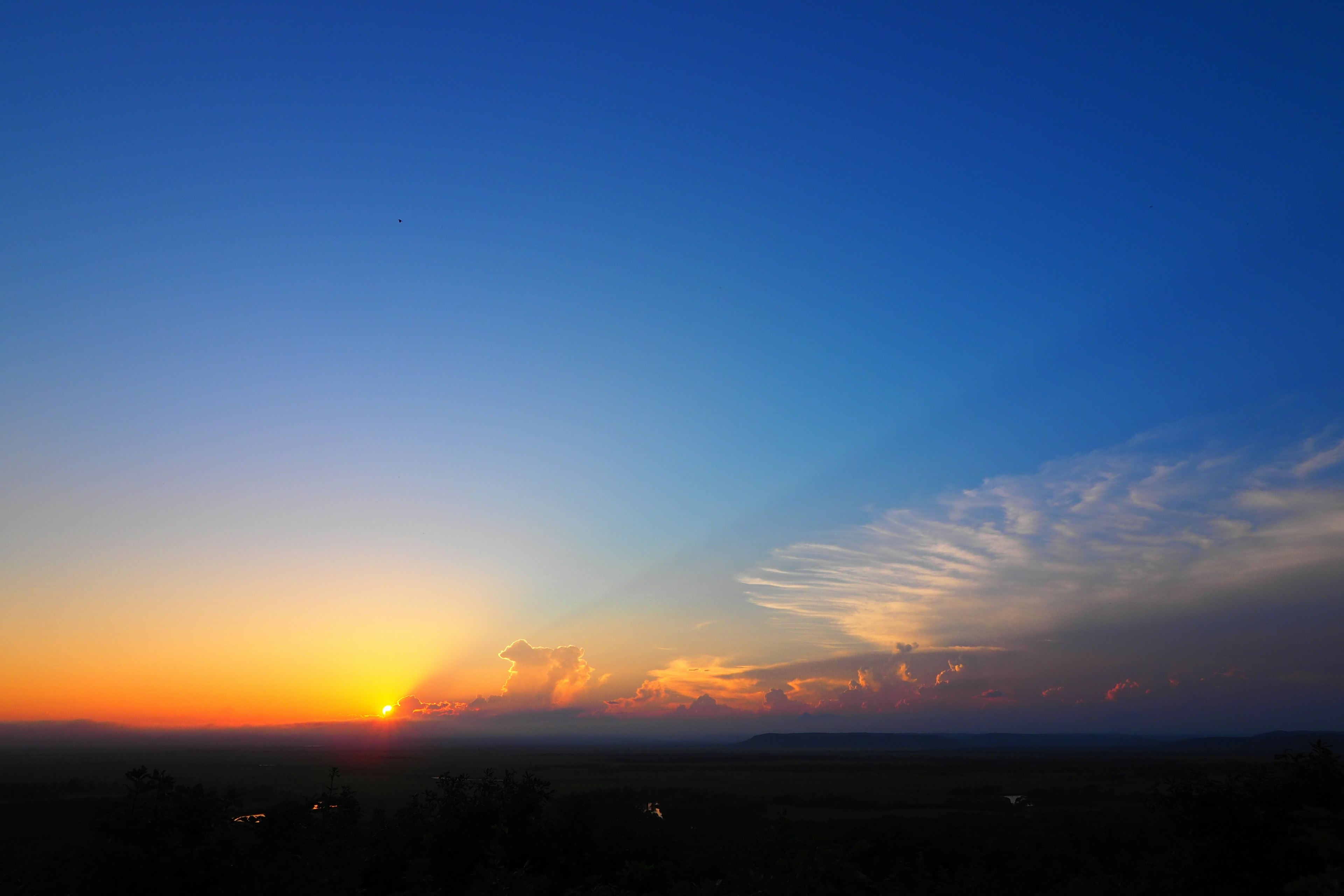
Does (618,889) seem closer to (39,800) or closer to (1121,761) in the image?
(39,800)

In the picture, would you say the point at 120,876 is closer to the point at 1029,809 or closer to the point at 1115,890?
the point at 1115,890

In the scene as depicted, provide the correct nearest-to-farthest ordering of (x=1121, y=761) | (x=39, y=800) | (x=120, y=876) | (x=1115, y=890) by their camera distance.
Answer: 1. (x=120, y=876)
2. (x=1115, y=890)
3. (x=39, y=800)
4. (x=1121, y=761)

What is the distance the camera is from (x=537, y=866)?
85.6 ft

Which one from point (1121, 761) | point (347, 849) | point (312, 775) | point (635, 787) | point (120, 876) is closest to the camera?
point (120, 876)

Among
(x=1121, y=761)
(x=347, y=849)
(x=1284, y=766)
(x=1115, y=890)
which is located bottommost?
(x=1121, y=761)

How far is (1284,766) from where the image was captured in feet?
61.7

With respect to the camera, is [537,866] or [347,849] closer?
[347,849]

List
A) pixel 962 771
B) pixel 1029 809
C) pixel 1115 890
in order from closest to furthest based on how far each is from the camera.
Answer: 1. pixel 1115 890
2. pixel 1029 809
3. pixel 962 771

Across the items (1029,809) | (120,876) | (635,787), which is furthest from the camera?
(635,787)

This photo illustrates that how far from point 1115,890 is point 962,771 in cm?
13622

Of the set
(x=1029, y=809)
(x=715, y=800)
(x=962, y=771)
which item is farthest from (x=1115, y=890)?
(x=962, y=771)

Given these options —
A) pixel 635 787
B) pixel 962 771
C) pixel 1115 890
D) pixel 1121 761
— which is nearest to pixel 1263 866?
pixel 1115 890

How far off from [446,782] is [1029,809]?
72.6 metres

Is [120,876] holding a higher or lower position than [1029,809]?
higher
